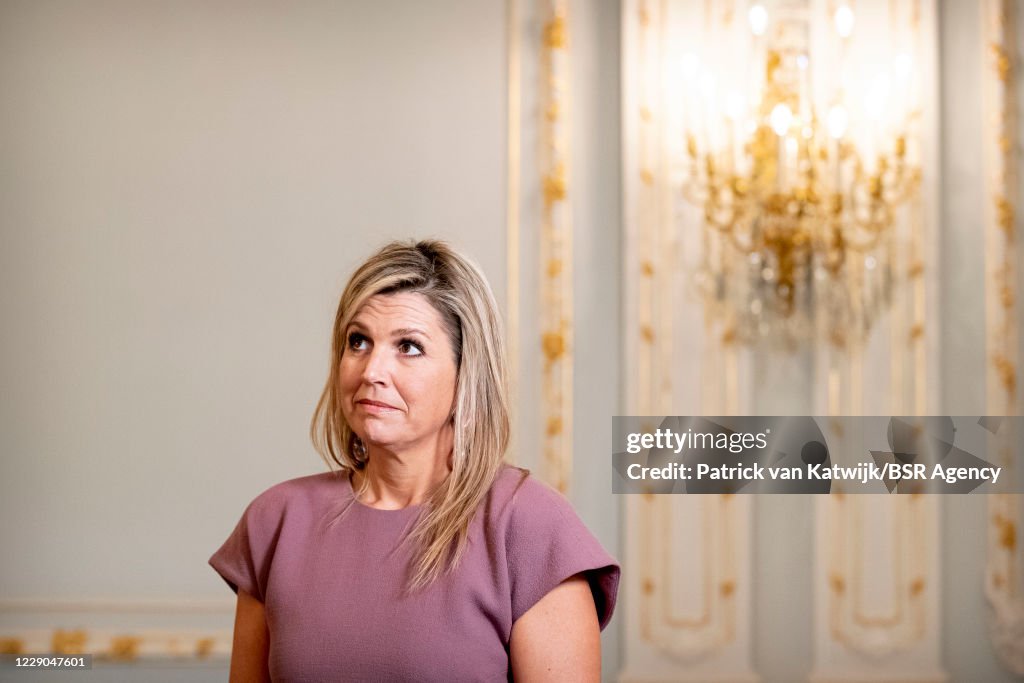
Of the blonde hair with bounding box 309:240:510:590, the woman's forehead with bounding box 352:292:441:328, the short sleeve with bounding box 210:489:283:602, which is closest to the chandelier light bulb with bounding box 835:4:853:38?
the blonde hair with bounding box 309:240:510:590

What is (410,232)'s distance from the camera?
3.79 metres

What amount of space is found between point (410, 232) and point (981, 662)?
2521 mm

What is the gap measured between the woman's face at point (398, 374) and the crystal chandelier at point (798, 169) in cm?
215

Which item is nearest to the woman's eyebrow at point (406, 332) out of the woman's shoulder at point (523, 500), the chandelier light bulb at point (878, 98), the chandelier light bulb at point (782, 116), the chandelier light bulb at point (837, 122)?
the woman's shoulder at point (523, 500)

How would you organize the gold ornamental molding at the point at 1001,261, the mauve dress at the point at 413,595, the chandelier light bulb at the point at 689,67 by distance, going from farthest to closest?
1. the chandelier light bulb at the point at 689,67
2. the gold ornamental molding at the point at 1001,261
3. the mauve dress at the point at 413,595

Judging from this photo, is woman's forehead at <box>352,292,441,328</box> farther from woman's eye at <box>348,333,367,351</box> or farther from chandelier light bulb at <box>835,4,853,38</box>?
chandelier light bulb at <box>835,4,853,38</box>

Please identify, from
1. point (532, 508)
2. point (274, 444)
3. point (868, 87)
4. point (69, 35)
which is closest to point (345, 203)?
point (274, 444)

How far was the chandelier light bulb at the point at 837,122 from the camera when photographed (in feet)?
11.8

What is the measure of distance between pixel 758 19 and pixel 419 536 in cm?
271

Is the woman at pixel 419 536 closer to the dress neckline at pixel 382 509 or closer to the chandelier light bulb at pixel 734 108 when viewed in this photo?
the dress neckline at pixel 382 509

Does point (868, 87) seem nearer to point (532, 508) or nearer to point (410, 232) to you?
point (410, 232)

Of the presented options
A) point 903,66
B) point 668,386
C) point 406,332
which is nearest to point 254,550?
point 406,332

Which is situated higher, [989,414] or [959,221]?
[959,221]

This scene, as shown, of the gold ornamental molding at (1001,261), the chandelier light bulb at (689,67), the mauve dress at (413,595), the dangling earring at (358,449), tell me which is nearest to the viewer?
the mauve dress at (413,595)
